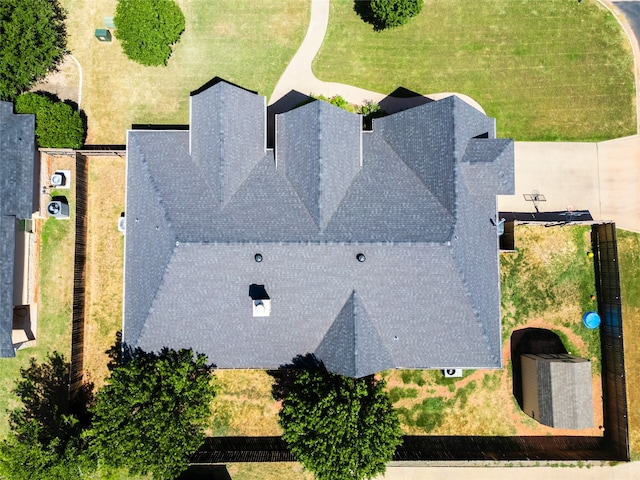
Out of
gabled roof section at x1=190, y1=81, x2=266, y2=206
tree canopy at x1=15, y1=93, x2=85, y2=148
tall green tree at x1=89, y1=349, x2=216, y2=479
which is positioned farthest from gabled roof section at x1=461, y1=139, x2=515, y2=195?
tree canopy at x1=15, y1=93, x2=85, y2=148

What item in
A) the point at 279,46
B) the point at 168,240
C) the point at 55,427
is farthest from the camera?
the point at 279,46

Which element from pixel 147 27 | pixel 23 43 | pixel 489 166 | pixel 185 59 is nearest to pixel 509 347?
pixel 489 166

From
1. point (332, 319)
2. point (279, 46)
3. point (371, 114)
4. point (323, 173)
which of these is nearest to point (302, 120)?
point (323, 173)

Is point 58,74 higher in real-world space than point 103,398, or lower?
higher

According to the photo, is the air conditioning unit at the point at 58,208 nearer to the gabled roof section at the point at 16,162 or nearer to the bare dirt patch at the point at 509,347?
the gabled roof section at the point at 16,162

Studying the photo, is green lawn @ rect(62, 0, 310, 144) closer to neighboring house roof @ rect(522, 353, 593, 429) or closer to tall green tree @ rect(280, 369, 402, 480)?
tall green tree @ rect(280, 369, 402, 480)

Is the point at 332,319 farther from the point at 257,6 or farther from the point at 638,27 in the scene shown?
the point at 638,27

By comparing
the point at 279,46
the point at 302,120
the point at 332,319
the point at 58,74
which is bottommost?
the point at 332,319
